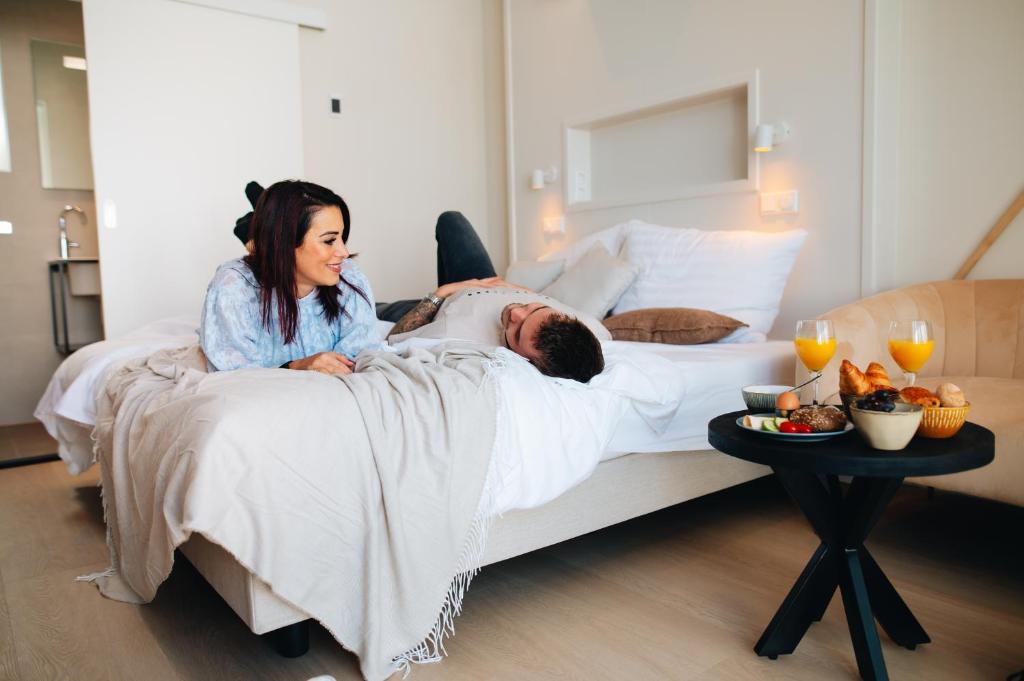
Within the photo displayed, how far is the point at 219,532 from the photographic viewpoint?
134 centimetres

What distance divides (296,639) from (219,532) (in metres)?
0.41

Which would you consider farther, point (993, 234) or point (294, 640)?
point (993, 234)

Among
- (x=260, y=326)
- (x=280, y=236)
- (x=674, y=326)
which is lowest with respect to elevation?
(x=674, y=326)

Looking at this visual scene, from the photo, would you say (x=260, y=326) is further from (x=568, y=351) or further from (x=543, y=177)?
(x=543, y=177)

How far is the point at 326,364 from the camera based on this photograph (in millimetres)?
1854

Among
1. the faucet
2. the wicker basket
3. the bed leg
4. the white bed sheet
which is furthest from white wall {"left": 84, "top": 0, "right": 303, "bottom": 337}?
the wicker basket

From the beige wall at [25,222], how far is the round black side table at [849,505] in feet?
14.9

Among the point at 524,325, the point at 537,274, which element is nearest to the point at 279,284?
the point at 524,325

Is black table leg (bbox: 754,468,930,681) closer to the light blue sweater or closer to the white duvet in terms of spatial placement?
the white duvet

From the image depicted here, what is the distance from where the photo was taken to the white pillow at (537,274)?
3.48 m

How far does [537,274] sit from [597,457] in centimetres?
177

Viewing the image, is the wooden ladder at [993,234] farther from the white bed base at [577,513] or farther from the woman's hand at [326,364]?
the woman's hand at [326,364]

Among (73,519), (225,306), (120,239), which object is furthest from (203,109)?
(225,306)

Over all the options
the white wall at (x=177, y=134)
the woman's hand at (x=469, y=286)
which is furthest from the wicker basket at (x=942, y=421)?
the white wall at (x=177, y=134)
